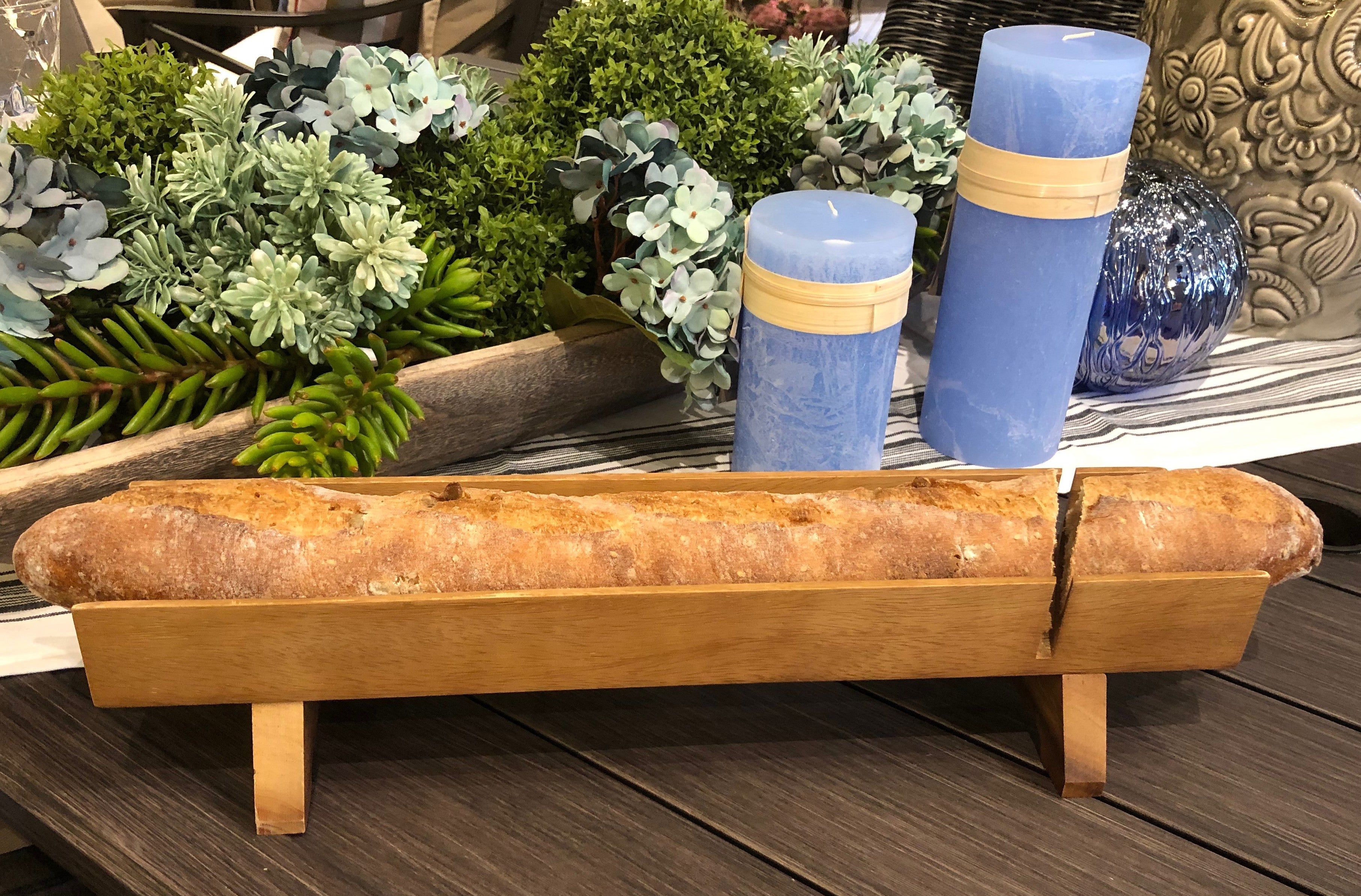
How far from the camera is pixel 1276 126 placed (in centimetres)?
101

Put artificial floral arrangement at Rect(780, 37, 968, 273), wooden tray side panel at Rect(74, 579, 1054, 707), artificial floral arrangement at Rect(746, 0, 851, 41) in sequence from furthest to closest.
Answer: artificial floral arrangement at Rect(746, 0, 851, 41)
artificial floral arrangement at Rect(780, 37, 968, 273)
wooden tray side panel at Rect(74, 579, 1054, 707)

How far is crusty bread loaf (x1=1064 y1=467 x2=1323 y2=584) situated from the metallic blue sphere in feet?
1.27

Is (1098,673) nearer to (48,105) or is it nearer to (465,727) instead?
(465,727)

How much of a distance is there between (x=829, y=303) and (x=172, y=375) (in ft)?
1.57

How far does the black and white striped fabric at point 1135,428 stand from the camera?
3.05 ft

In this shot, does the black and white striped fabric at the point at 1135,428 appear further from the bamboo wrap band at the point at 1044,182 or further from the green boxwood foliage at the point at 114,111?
the green boxwood foliage at the point at 114,111

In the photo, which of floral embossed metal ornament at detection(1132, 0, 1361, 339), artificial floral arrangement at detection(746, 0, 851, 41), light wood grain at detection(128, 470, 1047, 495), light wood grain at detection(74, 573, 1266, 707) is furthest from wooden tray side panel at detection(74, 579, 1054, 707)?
artificial floral arrangement at detection(746, 0, 851, 41)

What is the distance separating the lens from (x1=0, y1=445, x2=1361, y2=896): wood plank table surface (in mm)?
560

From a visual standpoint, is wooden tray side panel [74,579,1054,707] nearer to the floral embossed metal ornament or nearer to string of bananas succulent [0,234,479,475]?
string of bananas succulent [0,234,479,475]

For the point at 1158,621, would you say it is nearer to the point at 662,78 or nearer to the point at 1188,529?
the point at 1188,529

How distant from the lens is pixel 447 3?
2.10m

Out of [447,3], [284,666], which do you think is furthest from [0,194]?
[447,3]

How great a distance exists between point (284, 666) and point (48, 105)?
1.59 ft

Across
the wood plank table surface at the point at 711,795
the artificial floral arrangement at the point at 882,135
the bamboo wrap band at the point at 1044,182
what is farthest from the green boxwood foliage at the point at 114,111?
the bamboo wrap band at the point at 1044,182
